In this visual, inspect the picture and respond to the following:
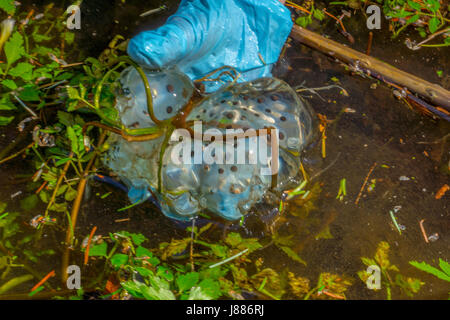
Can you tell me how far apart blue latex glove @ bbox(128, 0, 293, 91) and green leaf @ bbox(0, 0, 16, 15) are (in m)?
1.11

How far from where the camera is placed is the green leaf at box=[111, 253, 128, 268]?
1.99 m

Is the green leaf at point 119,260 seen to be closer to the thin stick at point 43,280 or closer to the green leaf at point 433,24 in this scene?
the thin stick at point 43,280

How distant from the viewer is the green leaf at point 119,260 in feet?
6.54

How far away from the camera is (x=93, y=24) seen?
262 centimetres

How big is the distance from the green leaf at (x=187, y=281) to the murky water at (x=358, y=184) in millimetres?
302

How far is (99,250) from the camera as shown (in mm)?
2076

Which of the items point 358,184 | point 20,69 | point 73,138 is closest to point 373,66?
point 358,184

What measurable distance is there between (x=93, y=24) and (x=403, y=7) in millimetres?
2126

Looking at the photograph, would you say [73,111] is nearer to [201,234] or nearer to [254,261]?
[201,234]

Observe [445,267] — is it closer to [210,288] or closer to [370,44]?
[210,288]

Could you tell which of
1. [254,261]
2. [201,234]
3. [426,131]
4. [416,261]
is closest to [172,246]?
[201,234]

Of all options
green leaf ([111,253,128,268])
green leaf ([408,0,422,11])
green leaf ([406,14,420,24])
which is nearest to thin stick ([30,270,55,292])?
green leaf ([111,253,128,268])

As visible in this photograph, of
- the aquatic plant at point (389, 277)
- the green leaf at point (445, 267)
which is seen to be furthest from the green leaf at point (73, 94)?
the green leaf at point (445, 267)

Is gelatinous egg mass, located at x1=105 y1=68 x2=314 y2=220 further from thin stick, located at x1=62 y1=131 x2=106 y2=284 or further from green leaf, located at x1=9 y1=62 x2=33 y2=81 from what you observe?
green leaf, located at x1=9 y1=62 x2=33 y2=81
